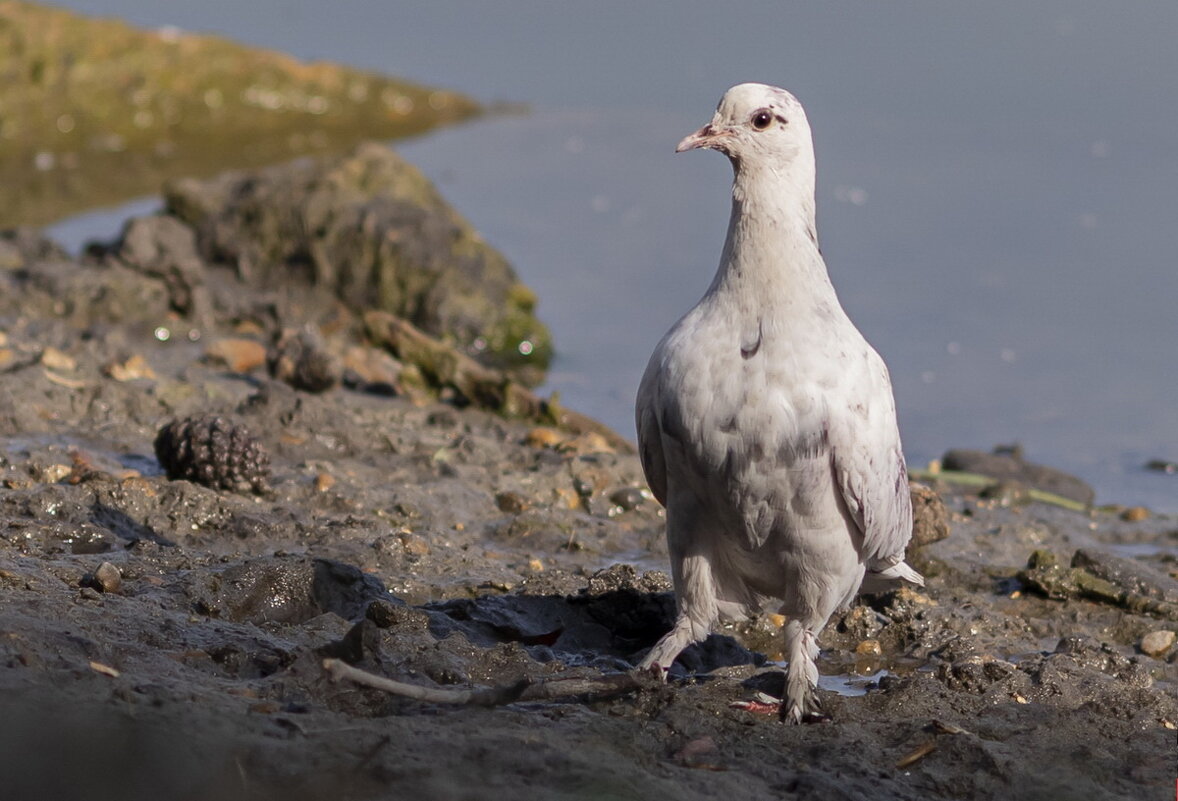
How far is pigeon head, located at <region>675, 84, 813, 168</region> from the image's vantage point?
194 inches

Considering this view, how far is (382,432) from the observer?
23.9 ft

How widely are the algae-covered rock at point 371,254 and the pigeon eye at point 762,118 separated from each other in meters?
5.27

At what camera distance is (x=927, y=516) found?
20.4ft

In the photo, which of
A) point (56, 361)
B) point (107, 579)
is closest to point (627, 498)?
point (107, 579)

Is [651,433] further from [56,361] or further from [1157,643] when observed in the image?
[56,361]

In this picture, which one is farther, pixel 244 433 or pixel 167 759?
pixel 244 433

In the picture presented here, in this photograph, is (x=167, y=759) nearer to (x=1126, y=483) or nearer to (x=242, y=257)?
(x=1126, y=483)

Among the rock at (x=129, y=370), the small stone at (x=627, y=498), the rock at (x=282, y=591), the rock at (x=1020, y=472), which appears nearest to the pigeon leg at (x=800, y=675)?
the rock at (x=282, y=591)

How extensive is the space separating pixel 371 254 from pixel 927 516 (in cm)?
514

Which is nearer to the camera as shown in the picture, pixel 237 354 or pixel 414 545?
pixel 414 545

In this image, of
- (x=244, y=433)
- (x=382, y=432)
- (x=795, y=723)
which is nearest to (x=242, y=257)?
(x=382, y=432)

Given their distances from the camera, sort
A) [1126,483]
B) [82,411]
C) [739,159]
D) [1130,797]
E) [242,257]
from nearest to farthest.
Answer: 1. [1130,797]
2. [739,159]
3. [82,411]
4. [1126,483]
5. [242,257]

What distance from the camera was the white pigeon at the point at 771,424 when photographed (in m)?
4.70

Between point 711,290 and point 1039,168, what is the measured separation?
8586 millimetres
